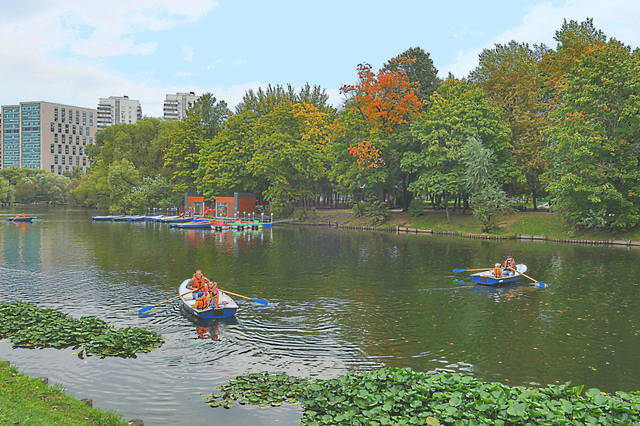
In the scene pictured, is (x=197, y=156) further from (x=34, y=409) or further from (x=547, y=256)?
(x=34, y=409)

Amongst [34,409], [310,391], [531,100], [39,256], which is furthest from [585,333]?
[531,100]

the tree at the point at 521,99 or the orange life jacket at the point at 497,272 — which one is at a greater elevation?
the tree at the point at 521,99

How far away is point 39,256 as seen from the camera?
4419cm

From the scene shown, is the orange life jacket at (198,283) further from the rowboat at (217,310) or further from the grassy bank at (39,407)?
the grassy bank at (39,407)

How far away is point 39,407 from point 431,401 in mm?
9589

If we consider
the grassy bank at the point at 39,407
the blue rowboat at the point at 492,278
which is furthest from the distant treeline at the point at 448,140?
the grassy bank at the point at 39,407

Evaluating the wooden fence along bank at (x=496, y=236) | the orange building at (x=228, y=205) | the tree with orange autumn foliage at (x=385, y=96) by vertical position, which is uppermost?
the tree with orange autumn foliage at (x=385, y=96)

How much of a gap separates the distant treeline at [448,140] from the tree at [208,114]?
0.73 feet

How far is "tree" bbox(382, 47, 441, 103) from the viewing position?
8281 cm

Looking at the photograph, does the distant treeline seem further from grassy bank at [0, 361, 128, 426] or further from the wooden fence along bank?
grassy bank at [0, 361, 128, 426]

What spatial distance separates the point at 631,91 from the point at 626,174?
8.81m

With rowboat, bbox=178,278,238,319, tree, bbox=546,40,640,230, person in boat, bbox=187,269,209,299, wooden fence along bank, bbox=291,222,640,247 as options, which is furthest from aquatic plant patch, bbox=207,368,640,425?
wooden fence along bank, bbox=291,222,640,247

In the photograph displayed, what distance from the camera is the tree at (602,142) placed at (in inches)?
2117

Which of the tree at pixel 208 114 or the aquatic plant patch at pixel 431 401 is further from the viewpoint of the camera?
the tree at pixel 208 114
